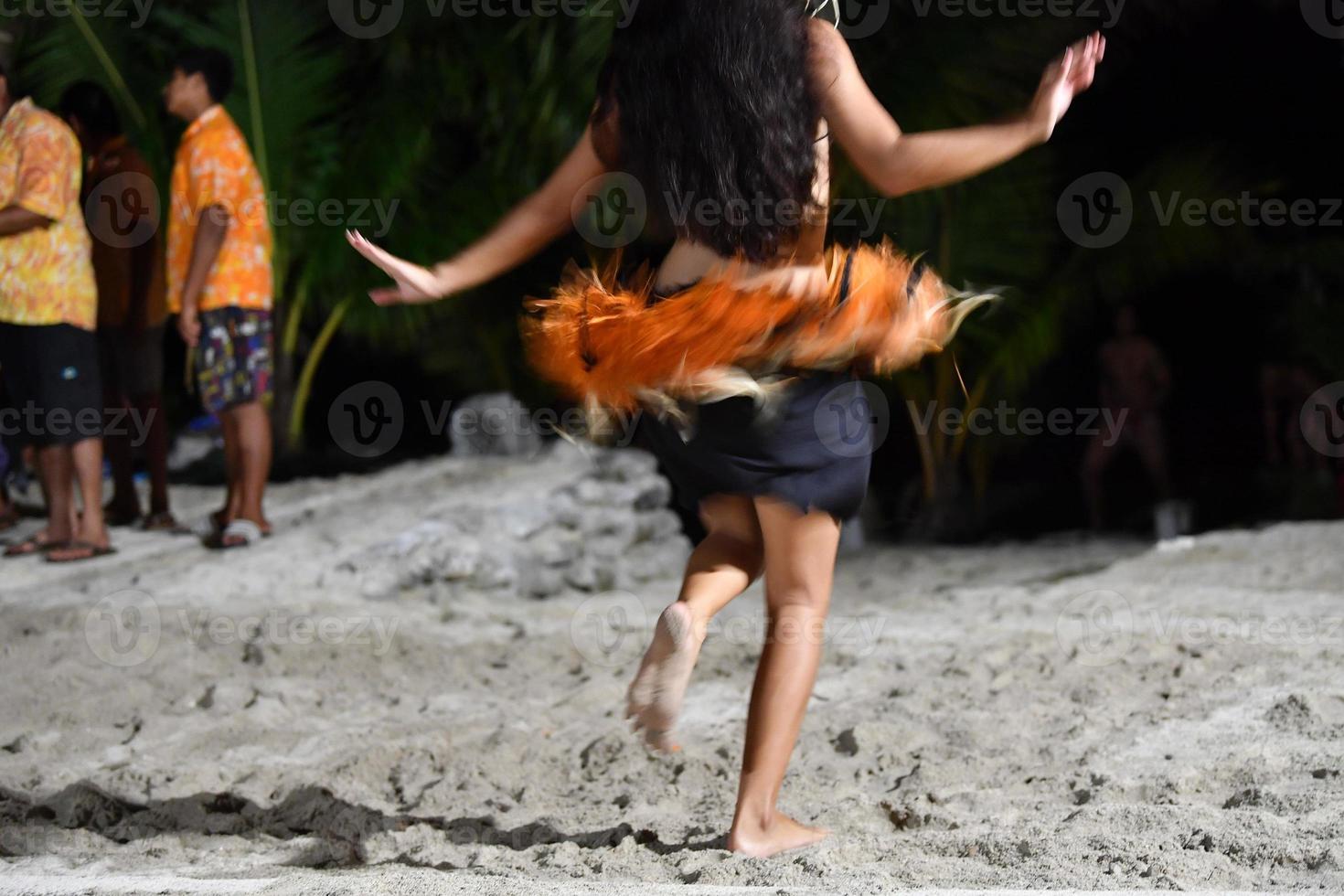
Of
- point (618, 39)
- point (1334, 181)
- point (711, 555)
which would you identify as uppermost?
point (1334, 181)

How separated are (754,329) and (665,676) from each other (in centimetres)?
56

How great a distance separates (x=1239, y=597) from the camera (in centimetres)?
433

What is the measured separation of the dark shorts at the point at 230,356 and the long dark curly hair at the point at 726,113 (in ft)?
10.5

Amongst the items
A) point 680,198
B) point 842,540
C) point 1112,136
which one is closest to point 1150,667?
point 680,198

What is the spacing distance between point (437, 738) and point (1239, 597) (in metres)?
2.75

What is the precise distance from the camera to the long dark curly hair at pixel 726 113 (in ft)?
6.59

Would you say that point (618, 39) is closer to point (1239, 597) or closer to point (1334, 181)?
point (1239, 597)

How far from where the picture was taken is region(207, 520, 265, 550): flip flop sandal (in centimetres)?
498
